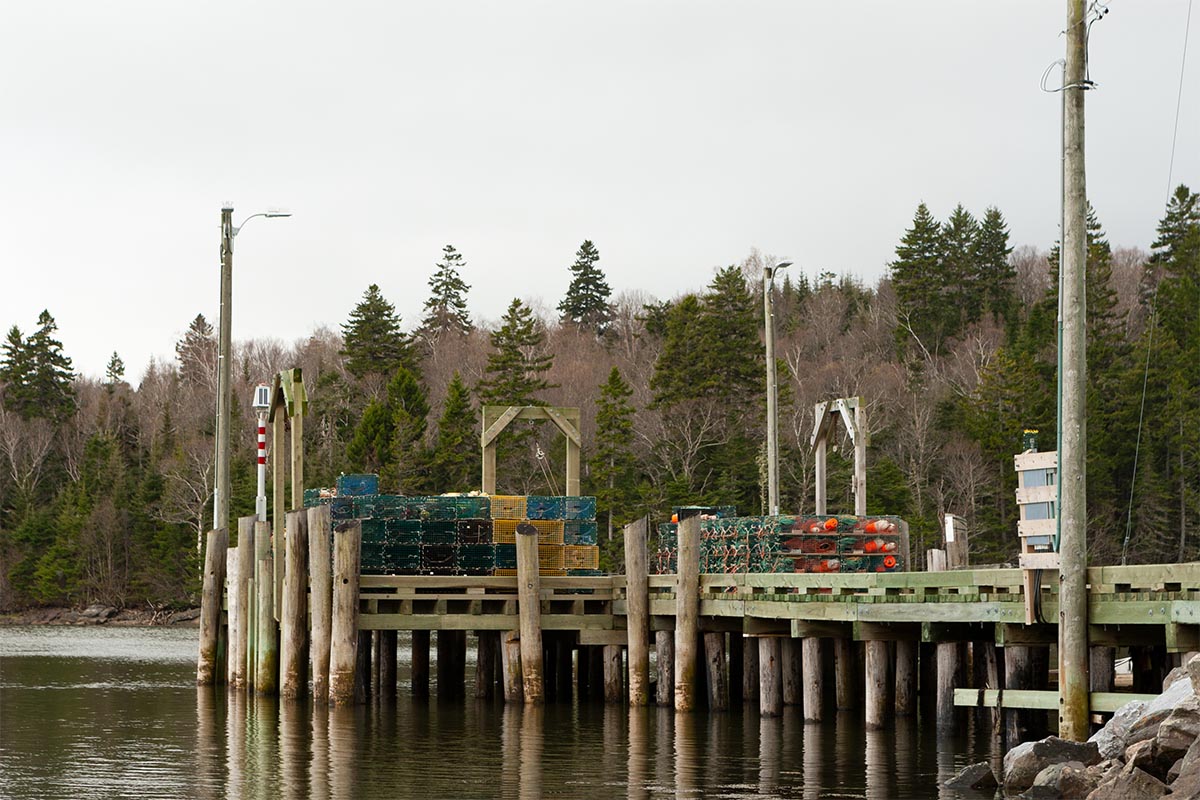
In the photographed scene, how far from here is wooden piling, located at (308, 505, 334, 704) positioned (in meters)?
26.5

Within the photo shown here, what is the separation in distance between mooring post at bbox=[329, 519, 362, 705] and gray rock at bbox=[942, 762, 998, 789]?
11.0 meters

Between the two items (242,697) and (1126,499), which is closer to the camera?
(242,697)

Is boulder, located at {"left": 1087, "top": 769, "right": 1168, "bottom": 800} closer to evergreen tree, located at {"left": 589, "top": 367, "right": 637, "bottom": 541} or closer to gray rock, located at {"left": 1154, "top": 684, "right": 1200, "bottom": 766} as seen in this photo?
gray rock, located at {"left": 1154, "top": 684, "right": 1200, "bottom": 766}

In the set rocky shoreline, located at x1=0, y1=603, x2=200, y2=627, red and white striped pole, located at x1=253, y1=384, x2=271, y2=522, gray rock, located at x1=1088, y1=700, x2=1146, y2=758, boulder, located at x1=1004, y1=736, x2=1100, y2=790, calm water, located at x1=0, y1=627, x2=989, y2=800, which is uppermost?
red and white striped pole, located at x1=253, y1=384, x2=271, y2=522

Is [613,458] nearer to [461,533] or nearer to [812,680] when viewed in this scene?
[461,533]

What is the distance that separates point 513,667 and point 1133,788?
47.9 feet

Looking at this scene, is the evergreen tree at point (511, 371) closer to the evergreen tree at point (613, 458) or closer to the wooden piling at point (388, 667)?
the evergreen tree at point (613, 458)

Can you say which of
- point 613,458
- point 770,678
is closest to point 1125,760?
point 770,678

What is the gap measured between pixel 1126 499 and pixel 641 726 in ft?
159

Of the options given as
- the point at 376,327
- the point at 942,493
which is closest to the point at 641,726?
the point at 942,493

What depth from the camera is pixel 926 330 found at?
87.2 metres

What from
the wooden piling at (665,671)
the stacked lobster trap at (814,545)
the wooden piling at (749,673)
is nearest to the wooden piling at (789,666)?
the wooden piling at (749,673)

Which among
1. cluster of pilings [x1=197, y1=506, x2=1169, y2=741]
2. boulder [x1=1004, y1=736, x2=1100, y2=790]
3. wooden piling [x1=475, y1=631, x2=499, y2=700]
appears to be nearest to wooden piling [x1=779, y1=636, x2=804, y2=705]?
cluster of pilings [x1=197, y1=506, x2=1169, y2=741]

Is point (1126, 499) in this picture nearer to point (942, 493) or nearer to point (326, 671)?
point (942, 493)
